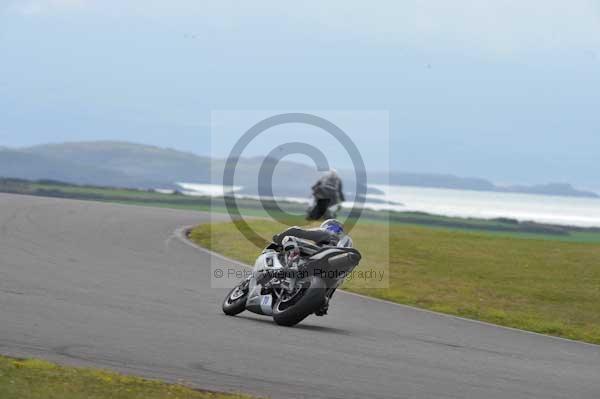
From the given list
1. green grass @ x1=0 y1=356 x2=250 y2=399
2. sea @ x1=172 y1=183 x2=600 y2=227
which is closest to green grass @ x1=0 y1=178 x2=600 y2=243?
sea @ x1=172 y1=183 x2=600 y2=227

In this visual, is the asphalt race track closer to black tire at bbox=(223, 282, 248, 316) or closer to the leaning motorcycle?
black tire at bbox=(223, 282, 248, 316)

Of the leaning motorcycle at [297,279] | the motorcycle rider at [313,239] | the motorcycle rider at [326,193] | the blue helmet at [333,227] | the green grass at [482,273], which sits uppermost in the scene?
the motorcycle rider at [326,193]

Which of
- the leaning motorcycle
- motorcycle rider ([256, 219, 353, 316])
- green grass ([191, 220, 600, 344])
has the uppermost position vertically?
motorcycle rider ([256, 219, 353, 316])

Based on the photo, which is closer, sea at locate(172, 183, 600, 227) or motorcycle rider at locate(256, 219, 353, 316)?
motorcycle rider at locate(256, 219, 353, 316)

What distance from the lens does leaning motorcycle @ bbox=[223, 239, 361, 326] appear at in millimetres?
12734

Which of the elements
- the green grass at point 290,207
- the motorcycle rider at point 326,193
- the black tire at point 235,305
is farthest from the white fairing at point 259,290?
the green grass at point 290,207

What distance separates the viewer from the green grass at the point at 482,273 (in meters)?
19.6

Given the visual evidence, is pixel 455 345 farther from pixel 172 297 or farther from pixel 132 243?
pixel 132 243

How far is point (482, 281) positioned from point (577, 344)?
825cm

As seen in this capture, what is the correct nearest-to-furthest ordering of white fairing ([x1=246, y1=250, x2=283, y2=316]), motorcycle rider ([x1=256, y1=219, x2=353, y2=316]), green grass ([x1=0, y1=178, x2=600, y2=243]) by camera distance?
motorcycle rider ([x1=256, y1=219, x2=353, y2=316]), white fairing ([x1=246, y1=250, x2=283, y2=316]), green grass ([x1=0, y1=178, x2=600, y2=243])

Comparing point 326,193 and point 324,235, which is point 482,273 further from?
point 324,235

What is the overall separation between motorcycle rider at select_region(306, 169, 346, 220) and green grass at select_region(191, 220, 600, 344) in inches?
52.4

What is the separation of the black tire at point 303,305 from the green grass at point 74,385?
4367mm

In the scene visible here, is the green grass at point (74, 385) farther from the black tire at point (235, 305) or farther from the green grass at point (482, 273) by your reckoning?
the green grass at point (482, 273)
